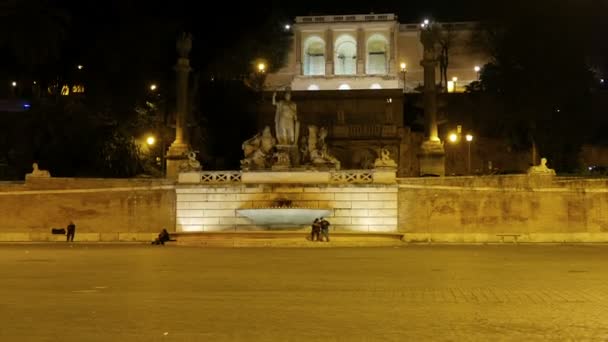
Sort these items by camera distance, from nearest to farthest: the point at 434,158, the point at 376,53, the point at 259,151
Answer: the point at 259,151, the point at 434,158, the point at 376,53

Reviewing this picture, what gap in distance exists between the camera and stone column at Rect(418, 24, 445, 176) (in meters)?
39.4

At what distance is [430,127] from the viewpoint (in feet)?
133

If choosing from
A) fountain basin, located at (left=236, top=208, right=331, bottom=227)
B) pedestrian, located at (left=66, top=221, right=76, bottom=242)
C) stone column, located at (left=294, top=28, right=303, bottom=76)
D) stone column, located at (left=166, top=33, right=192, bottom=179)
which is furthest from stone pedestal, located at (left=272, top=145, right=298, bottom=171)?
stone column, located at (left=294, top=28, right=303, bottom=76)

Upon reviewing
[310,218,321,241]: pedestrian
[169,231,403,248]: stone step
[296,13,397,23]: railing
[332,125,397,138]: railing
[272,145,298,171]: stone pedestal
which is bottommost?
[169,231,403,248]: stone step

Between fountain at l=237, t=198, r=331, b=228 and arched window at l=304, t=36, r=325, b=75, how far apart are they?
46.5m

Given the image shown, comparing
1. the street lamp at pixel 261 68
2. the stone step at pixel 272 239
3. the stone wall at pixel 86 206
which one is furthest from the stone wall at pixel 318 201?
the street lamp at pixel 261 68

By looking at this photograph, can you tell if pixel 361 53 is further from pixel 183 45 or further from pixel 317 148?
pixel 317 148

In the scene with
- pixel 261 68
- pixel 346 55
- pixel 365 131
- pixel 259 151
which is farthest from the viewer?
pixel 346 55

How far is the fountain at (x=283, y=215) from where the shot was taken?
1187 inches

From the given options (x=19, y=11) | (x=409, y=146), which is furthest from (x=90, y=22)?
(x=409, y=146)

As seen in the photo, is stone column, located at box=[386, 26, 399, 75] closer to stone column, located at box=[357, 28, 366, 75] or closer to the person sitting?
stone column, located at box=[357, 28, 366, 75]

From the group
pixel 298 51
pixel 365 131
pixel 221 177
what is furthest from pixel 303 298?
pixel 298 51

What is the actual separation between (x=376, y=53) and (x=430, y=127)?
38127mm

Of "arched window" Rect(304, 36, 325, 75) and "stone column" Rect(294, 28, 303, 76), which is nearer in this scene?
"stone column" Rect(294, 28, 303, 76)
